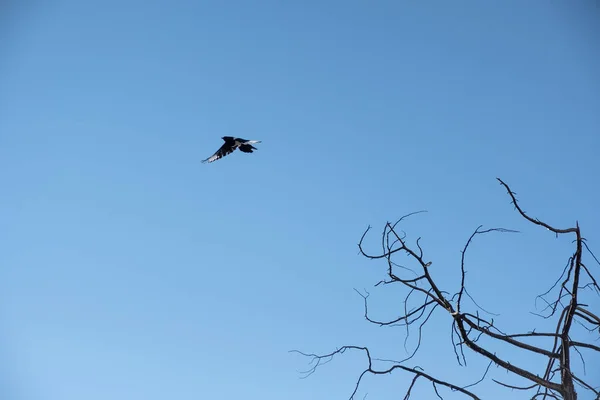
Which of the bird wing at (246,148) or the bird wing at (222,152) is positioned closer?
the bird wing at (246,148)

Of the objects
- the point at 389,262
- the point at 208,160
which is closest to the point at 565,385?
the point at 389,262

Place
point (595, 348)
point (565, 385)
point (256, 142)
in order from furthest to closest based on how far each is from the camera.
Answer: point (256, 142) < point (595, 348) < point (565, 385)

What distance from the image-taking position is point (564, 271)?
2570mm

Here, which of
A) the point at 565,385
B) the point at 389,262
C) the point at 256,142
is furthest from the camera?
the point at 256,142

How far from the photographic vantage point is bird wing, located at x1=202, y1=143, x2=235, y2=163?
1005cm

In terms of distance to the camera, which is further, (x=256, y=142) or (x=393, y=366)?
(x=256, y=142)

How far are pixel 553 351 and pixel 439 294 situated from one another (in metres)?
0.49

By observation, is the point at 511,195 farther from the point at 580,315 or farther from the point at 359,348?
the point at 359,348

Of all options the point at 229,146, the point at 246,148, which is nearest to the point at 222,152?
the point at 229,146

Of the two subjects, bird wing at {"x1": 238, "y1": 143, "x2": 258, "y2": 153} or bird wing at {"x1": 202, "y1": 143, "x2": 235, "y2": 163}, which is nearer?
bird wing at {"x1": 238, "y1": 143, "x2": 258, "y2": 153}

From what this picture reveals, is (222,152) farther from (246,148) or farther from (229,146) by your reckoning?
(246,148)

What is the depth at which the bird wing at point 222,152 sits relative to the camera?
10.0 meters

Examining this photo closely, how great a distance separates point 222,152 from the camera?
1017 cm

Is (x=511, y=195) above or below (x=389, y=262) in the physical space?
above
